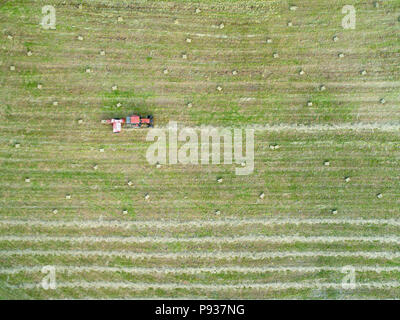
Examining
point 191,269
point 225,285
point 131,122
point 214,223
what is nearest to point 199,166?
point 214,223

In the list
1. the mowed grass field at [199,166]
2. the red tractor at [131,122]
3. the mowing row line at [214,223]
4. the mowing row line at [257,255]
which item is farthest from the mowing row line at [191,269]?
the red tractor at [131,122]

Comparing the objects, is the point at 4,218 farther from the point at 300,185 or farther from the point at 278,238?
the point at 300,185

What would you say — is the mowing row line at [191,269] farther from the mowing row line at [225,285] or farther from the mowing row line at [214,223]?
the mowing row line at [214,223]

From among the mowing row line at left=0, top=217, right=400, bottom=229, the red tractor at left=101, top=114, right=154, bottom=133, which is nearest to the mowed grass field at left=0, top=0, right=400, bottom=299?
the mowing row line at left=0, top=217, right=400, bottom=229

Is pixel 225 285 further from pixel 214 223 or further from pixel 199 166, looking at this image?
pixel 199 166

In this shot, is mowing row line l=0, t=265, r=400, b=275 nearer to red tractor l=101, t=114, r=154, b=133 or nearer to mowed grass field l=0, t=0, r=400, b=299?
mowed grass field l=0, t=0, r=400, b=299
